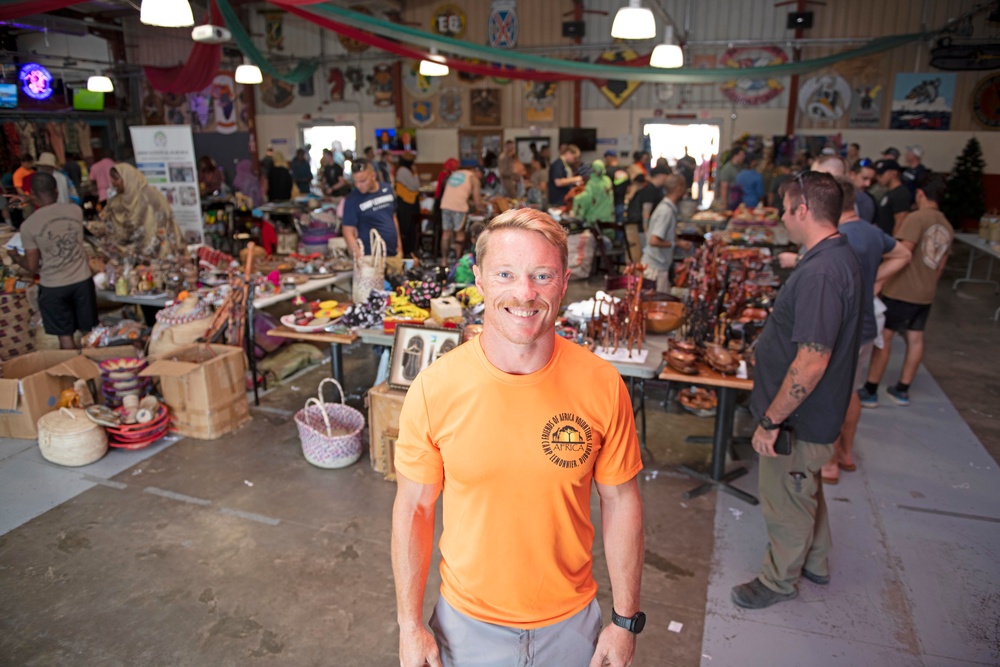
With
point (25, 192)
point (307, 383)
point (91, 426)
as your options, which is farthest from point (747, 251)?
point (25, 192)

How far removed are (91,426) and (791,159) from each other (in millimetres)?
13500

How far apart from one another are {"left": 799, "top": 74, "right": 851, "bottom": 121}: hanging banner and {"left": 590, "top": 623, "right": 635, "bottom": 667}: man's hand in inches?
581

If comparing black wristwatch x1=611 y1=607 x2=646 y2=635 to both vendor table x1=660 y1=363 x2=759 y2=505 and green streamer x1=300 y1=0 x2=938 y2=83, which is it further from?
green streamer x1=300 y1=0 x2=938 y2=83

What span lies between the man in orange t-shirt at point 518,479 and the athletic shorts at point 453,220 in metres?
8.14

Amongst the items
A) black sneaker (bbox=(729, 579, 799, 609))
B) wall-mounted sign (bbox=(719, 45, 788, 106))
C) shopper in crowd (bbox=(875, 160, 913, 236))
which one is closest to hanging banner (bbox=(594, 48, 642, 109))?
wall-mounted sign (bbox=(719, 45, 788, 106))

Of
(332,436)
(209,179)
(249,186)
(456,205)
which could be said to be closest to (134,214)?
(332,436)

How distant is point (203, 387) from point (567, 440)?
3.74 metres

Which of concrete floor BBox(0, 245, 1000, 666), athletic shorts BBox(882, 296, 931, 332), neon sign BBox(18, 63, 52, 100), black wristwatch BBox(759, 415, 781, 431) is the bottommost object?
concrete floor BBox(0, 245, 1000, 666)

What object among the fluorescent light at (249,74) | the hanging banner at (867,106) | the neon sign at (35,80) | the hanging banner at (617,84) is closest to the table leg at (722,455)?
the fluorescent light at (249,74)

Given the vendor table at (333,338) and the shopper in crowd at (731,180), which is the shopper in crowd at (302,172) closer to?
the shopper in crowd at (731,180)

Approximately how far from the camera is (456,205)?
9602 millimetres

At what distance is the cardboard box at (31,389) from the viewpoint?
4684 mm

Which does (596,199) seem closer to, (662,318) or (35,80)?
(662,318)

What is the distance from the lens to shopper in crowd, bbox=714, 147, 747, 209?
11.9 meters
